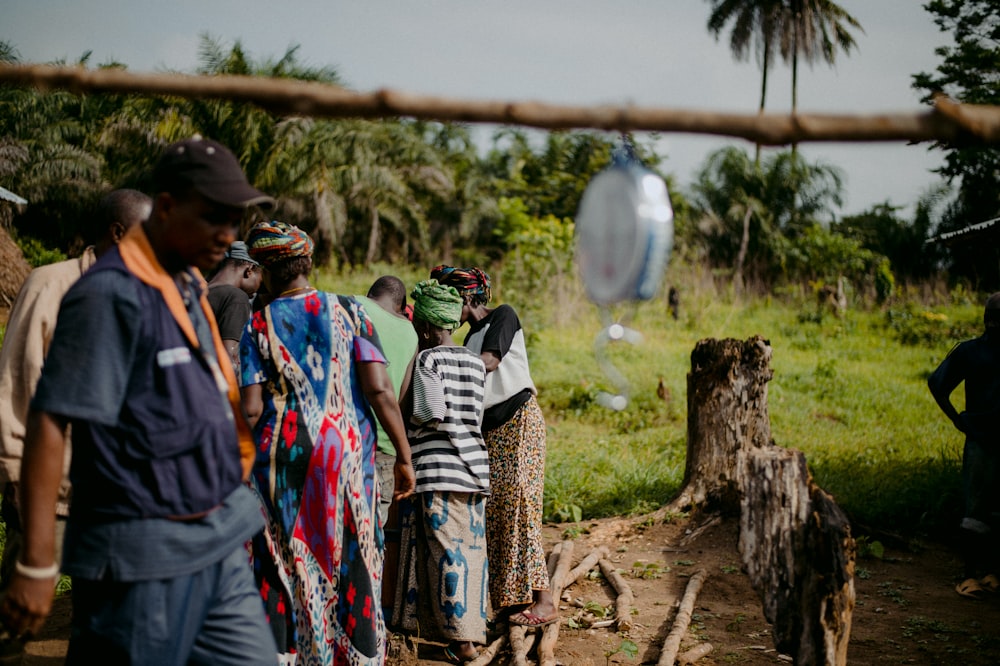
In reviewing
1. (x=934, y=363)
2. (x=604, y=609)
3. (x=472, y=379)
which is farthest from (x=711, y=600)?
(x=934, y=363)

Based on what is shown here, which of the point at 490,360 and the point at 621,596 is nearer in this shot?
the point at 490,360

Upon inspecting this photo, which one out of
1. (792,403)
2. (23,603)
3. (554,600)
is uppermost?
A: (23,603)

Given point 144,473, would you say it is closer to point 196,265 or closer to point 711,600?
point 196,265

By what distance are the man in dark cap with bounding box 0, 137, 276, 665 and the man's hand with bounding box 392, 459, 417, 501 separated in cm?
129

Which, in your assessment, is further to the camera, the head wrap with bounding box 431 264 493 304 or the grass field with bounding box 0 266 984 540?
the grass field with bounding box 0 266 984 540

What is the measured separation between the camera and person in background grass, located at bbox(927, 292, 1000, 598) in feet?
15.9

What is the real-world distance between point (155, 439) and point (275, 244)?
4.43 ft

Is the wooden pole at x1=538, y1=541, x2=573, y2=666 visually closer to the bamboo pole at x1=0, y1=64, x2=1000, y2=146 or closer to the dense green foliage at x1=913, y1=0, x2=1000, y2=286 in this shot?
the bamboo pole at x1=0, y1=64, x2=1000, y2=146

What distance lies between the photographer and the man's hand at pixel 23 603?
5.82 feet

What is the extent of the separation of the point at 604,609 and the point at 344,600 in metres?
1.83

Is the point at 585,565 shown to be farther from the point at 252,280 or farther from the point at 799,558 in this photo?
the point at 252,280

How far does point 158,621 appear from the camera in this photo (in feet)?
6.07

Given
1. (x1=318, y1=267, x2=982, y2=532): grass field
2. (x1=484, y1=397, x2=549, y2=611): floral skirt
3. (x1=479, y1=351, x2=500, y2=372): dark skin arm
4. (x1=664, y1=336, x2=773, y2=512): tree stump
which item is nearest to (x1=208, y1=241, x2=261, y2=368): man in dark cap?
(x1=479, y1=351, x2=500, y2=372): dark skin arm

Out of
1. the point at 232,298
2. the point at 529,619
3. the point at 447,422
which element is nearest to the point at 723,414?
the point at 529,619
